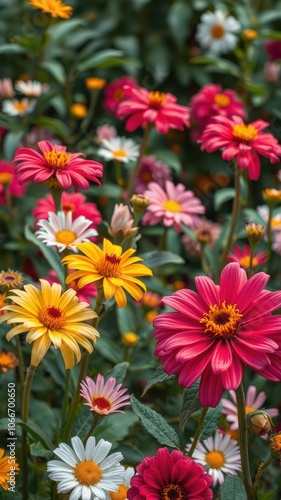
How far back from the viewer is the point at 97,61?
1.54m

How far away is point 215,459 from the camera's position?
3.09ft

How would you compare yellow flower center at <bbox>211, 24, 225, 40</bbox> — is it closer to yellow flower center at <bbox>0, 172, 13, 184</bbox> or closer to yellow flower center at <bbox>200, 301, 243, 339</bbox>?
yellow flower center at <bbox>0, 172, 13, 184</bbox>

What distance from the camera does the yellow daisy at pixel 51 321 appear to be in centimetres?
77

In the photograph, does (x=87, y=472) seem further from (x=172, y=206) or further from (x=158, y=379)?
(x=172, y=206)

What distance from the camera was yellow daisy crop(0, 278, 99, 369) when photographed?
767 millimetres

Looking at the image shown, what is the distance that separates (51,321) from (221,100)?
→ 845 millimetres

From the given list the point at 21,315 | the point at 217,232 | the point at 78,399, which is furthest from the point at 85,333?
the point at 217,232

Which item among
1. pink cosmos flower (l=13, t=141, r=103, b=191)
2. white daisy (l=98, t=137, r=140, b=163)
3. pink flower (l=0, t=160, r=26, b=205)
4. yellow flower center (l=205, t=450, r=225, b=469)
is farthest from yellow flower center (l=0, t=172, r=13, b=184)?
yellow flower center (l=205, t=450, r=225, b=469)

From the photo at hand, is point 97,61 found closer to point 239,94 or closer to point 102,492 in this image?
point 239,94

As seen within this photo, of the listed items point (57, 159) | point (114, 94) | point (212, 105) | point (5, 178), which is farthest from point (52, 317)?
point (114, 94)

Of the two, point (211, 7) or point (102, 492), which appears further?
point (211, 7)

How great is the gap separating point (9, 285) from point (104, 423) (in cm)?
25

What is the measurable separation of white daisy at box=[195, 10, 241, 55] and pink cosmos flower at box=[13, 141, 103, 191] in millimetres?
913

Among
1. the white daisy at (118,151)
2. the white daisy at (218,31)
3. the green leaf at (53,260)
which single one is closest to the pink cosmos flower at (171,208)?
the white daisy at (118,151)
